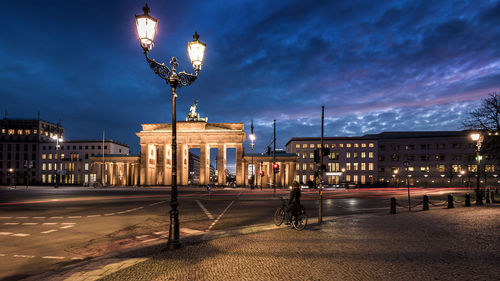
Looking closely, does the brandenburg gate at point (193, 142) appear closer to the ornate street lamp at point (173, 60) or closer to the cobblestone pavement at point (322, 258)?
the cobblestone pavement at point (322, 258)

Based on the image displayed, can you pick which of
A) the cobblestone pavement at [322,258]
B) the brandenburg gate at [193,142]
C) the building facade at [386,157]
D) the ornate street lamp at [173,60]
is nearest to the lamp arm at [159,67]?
the ornate street lamp at [173,60]

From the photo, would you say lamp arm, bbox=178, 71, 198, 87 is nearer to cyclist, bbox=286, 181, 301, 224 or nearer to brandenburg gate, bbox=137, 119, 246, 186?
cyclist, bbox=286, 181, 301, 224

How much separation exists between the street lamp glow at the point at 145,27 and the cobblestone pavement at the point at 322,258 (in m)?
6.21

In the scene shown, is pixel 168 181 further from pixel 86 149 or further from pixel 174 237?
pixel 174 237

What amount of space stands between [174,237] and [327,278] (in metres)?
4.65

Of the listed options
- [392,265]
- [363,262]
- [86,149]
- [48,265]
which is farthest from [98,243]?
[86,149]

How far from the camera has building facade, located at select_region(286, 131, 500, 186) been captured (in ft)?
294

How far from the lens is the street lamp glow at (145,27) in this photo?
775cm

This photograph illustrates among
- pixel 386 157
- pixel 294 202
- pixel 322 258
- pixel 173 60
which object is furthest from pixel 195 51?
pixel 386 157

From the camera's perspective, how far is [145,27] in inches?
305

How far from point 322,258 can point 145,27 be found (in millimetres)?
8290

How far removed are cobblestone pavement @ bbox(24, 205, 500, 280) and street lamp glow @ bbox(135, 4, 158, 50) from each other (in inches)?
244

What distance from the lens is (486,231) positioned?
1087cm

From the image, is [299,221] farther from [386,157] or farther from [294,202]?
[386,157]
